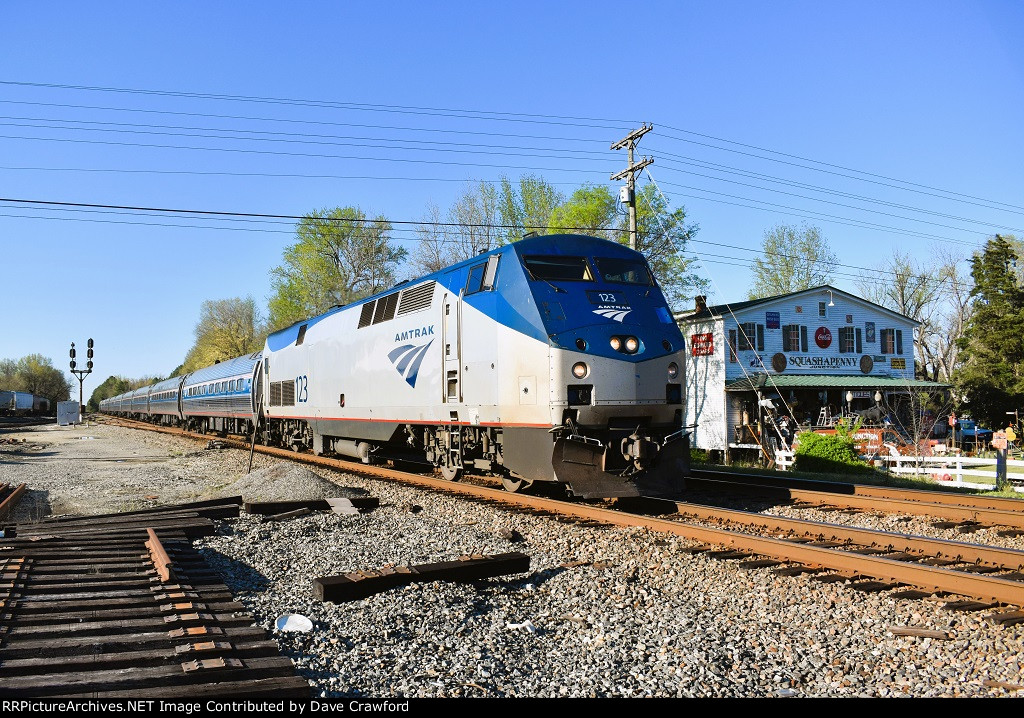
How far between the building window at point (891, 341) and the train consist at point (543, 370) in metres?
26.8

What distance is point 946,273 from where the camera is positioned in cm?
5344

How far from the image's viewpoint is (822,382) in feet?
97.6

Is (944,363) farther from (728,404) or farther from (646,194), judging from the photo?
(728,404)

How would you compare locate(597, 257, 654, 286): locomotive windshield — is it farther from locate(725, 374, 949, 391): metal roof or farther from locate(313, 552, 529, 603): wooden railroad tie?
locate(725, 374, 949, 391): metal roof

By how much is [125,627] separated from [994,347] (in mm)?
38137

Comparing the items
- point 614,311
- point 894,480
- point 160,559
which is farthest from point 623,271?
point 894,480

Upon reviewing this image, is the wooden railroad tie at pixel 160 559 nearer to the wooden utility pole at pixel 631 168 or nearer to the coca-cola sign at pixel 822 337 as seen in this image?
the wooden utility pole at pixel 631 168

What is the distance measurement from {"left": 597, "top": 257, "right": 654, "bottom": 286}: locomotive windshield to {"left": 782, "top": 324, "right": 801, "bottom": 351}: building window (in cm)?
2181

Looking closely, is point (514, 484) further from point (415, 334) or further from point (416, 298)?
point (416, 298)

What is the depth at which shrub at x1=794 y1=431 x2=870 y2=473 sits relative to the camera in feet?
60.3

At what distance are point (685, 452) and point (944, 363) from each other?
2060 inches

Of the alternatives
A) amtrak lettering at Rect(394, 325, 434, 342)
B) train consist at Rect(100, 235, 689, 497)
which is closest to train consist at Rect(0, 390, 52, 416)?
train consist at Rect(100, 235, 689, 497)
